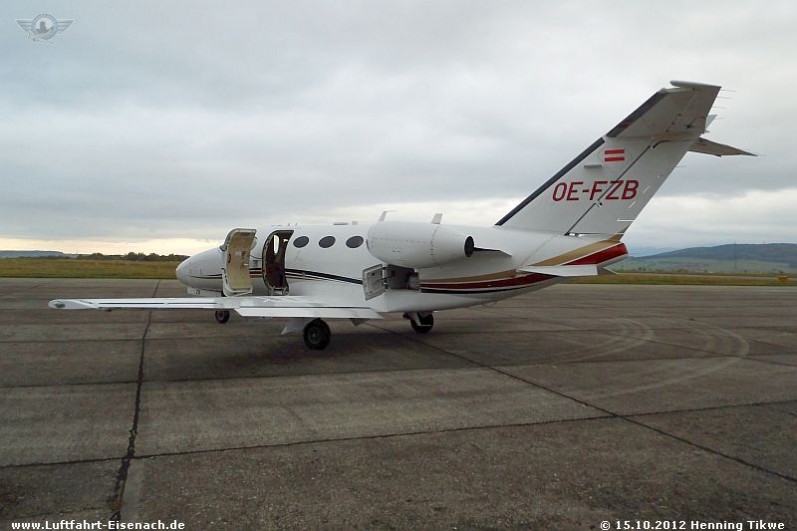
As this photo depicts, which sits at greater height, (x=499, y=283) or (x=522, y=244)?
(x=522, y=244)

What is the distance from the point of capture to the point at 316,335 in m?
11.5

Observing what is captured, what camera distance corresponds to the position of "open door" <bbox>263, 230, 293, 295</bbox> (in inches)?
567

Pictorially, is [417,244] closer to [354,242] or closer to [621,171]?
[354,242]

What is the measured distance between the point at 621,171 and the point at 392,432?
23.0 ft

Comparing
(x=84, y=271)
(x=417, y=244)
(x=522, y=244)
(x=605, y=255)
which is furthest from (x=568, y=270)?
(x=84, y=271)

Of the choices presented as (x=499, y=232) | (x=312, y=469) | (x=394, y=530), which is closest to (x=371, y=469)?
(x=312, y=469)

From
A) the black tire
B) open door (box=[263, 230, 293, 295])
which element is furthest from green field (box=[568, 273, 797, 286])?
open door (box=[263, 230, 293, 295])

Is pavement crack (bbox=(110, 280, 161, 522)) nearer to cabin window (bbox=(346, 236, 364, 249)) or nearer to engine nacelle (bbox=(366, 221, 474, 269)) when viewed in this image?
engine nacelle (bbox=(366, 221, 474, 269))

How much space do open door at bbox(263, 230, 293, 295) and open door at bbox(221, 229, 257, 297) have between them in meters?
0.50

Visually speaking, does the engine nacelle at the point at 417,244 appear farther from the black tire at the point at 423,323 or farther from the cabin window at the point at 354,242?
the black tire at the point at 423,323

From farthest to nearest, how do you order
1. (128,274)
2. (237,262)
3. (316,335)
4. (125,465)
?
1. (128,274)
2. (237,262)
3. (316,335)
4. (125,465)

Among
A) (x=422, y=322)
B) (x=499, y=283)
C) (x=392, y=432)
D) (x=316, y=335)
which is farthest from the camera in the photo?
(x=422, y=322)

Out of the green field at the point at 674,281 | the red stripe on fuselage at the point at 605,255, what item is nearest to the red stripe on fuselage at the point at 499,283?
the red stripe on fuselage at the point at 605,255

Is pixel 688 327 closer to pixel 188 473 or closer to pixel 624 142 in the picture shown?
pixel 624 142
